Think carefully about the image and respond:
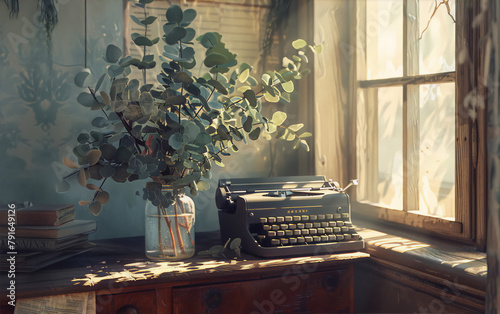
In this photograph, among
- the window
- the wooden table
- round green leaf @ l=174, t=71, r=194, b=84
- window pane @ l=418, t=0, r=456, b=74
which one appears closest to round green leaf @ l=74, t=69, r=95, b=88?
round green leaf @ l=174, t=71, r=194, b=84

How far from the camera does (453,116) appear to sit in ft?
6.49

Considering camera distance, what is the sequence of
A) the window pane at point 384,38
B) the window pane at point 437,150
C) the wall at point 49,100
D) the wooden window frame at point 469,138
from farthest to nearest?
the window pane at point 384,38, the wall at point 49,100, the window pane at point 437,150, the wooden window frame at point 469,138

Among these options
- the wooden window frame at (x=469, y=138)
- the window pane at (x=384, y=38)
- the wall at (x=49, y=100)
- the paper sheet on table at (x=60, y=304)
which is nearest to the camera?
the paper sheet on table at (x=60, y=304)

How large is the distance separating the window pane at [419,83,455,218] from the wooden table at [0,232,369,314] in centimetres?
38

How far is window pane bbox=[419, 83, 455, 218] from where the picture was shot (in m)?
1.99

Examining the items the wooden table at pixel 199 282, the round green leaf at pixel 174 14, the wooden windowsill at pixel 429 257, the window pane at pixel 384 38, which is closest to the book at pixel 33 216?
the wooden table at pixel 199 282

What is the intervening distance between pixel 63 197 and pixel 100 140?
61 centimetres

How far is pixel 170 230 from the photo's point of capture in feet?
6.08

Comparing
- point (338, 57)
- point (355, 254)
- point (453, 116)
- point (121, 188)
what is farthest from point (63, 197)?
point (453, 116)

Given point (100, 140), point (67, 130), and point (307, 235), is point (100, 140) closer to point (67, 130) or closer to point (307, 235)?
point (67, 130)

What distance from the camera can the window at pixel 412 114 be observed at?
5.98 ft

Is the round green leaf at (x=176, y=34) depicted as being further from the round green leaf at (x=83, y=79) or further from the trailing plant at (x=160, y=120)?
the round green leaf at (x=83, y=79)

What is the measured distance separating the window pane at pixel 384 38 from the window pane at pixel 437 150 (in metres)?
0.24

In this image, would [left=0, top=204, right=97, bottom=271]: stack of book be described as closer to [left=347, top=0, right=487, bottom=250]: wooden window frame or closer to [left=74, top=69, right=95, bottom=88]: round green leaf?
[left=74, top=69, right=95, bottom=88]: round green leaf
